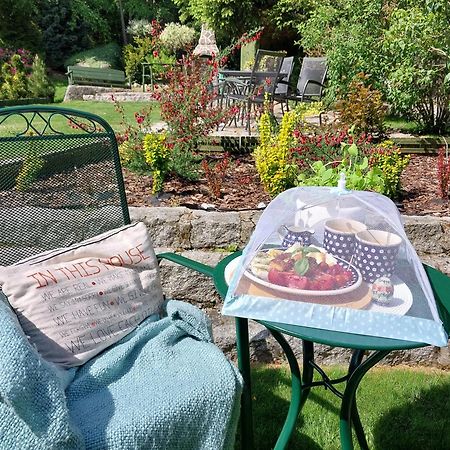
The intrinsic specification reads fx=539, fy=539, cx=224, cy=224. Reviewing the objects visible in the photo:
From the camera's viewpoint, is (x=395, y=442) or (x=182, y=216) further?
(x=182, y=216)

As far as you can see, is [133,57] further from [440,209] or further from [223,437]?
[223,437]

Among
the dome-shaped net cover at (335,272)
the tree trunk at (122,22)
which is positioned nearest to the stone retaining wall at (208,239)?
the dome-shaped net cover at (335,272)

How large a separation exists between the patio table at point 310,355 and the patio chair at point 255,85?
14.1 feet

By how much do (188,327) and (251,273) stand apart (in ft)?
1.50

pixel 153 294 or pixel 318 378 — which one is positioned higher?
pixel 153 294

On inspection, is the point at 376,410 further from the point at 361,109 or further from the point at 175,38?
the point at 175,38

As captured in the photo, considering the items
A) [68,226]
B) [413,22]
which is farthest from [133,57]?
[68,226]

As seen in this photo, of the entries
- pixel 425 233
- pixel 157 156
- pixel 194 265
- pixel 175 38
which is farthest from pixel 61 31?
pixel 194 265

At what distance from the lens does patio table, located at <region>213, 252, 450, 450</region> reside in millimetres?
1391

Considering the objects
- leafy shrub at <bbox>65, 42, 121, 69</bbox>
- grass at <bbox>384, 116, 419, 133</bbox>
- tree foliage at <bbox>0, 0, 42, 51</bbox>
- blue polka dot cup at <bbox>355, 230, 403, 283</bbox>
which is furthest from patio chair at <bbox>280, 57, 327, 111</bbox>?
tree foliage at <bbox>0, 0, 42, 51</bbox>

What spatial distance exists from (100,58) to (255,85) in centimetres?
1119

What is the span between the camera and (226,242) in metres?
3.14

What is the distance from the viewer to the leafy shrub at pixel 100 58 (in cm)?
1627

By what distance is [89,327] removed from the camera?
187 cm
